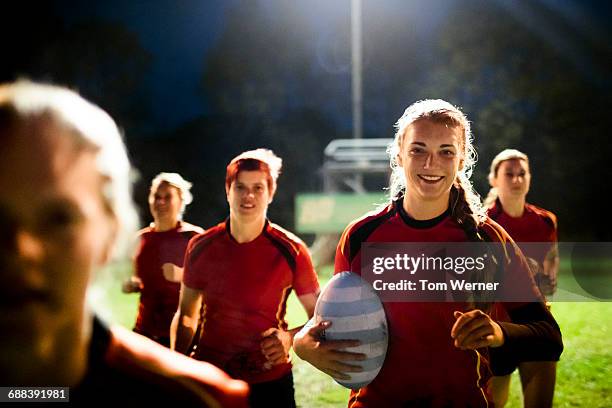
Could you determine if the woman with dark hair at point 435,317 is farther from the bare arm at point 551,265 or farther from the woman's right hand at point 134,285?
the bare arm at point 551,265

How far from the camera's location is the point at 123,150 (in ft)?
2.86

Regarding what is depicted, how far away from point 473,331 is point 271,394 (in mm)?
1719

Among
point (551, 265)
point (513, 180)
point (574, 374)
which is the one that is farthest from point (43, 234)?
point (574, 374)

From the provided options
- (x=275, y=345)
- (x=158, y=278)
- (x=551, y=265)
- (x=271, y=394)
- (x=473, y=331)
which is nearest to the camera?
(x=473, y=331)

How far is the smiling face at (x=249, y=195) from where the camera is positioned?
3.79 meters

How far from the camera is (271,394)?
138 inches

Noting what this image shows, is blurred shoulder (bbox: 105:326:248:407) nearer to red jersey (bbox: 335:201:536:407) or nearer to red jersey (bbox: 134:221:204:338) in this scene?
red jersey (bbox: 335:201:536:407)

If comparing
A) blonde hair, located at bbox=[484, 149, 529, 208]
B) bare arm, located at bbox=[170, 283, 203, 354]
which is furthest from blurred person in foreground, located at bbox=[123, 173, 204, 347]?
blonde hair, located at bbox=[484, 149, 529, 208]

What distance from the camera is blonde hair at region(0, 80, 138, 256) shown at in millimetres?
770

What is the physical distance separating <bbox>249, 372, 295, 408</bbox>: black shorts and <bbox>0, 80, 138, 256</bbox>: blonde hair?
Answer: 2.78 metres

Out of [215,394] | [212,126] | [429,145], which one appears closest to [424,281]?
[429,145]

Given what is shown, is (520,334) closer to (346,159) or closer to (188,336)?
(188,336)

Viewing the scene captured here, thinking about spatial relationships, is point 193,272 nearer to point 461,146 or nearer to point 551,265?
point 461,146

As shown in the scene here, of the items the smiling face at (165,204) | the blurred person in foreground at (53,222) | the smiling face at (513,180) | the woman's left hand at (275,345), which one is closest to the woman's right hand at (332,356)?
the woman's left hand at (275,345)
